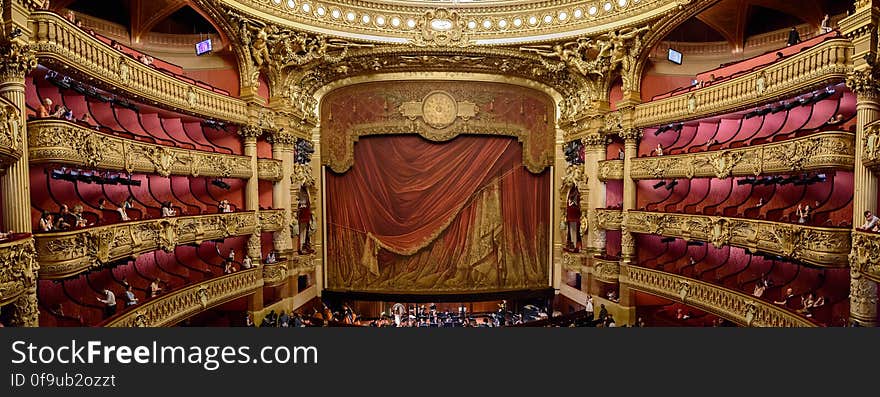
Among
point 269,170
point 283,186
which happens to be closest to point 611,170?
point 283,186

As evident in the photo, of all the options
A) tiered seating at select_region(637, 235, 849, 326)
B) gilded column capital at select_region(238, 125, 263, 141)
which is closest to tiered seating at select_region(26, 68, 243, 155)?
gilded column capital at select_region(238, 125, 263, 141)

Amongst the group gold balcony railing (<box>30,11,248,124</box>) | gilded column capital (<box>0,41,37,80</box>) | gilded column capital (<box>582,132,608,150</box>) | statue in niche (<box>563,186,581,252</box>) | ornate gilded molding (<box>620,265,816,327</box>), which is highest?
gold balcony railing (<box>30,11,248,124</box>)

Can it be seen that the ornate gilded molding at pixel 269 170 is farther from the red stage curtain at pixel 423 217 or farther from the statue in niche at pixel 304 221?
the red stage curtain at pixel 423 217

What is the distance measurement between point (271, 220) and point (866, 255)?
11630 millimetres

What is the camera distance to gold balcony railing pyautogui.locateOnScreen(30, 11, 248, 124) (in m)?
6.58

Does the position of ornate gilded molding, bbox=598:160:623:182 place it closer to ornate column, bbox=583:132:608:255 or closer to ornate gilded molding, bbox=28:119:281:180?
ornate column, bbox=583:132:608:255

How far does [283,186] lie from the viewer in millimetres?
12500

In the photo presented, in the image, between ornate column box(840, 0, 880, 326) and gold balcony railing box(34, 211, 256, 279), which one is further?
ornate column box(840, 0, 880, 326)

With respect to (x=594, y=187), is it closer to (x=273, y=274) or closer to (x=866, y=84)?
(x=866, y=84)

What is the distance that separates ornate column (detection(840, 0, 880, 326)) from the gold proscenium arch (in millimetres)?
7868

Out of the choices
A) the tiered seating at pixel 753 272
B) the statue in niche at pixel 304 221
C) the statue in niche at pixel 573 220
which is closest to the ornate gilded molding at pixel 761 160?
the tiered seating at pixel 753 272

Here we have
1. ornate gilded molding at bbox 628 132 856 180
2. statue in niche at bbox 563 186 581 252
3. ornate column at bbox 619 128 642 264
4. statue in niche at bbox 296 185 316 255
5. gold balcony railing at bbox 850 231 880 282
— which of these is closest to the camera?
gold balcony railing at bbox 850 231 880 282

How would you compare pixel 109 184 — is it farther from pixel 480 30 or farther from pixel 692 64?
pixel 692 64

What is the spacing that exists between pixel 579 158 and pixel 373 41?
665cm
